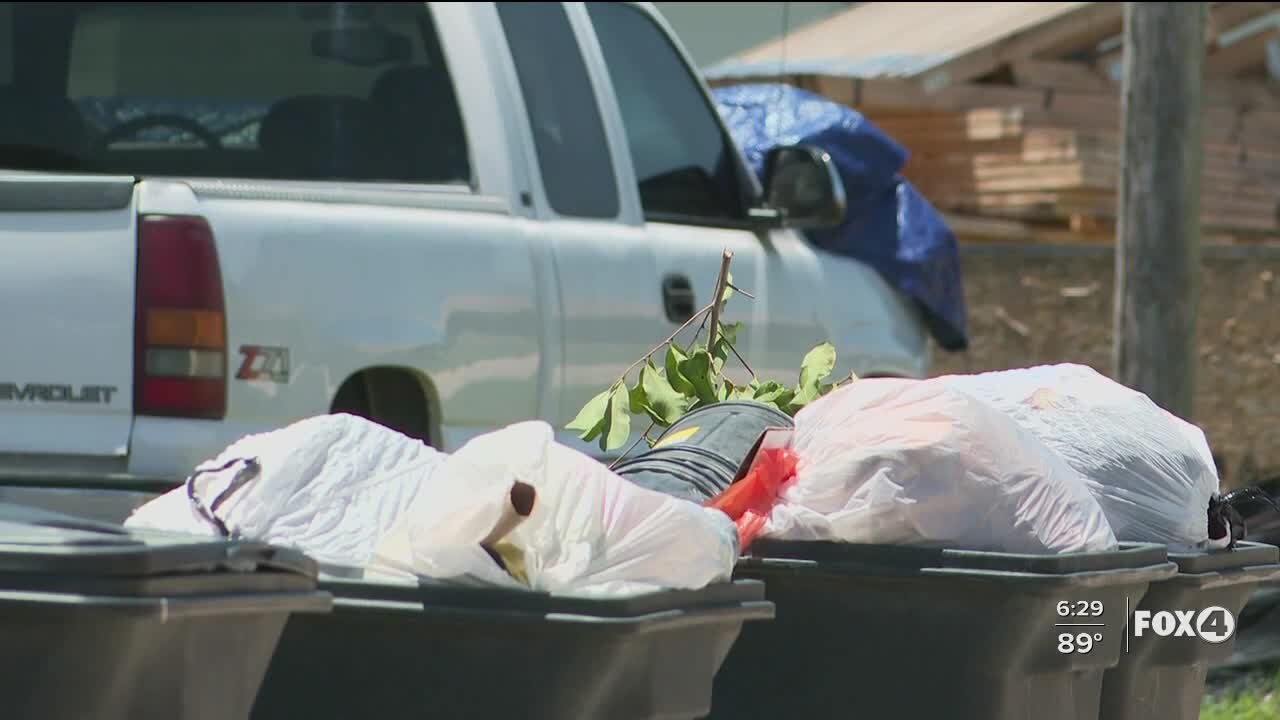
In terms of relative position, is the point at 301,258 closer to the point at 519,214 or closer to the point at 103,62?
the point at 519,214

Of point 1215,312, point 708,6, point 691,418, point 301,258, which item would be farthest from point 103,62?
point 708,6

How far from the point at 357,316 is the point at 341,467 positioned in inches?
92.5

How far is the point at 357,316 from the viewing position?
569 centimetres

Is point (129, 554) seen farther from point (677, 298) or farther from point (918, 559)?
point (677, 298)

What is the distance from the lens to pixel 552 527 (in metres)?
3.03

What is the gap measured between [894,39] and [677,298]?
683 centimetres

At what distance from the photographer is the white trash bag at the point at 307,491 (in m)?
3.21

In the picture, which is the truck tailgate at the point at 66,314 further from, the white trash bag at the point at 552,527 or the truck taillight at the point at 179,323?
the white trash bag at the point at 552,527

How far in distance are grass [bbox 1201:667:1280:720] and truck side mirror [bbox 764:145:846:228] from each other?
185 cm

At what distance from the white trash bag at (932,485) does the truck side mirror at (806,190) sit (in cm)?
359

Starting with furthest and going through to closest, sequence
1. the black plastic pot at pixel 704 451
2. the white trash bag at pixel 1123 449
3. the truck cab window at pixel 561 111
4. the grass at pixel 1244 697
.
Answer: the truck cab window at pixel 561 111, the grass at pixel 1244 697, the white trash bag at pixel 1123 449, the black plastic pot at pixel 704 451

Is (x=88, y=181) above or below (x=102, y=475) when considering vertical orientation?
above

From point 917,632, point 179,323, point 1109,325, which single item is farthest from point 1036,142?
point 917,632

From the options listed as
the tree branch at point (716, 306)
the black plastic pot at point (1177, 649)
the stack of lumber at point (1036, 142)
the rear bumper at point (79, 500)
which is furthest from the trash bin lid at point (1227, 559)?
the stack of lumber at point (1036, 142)
